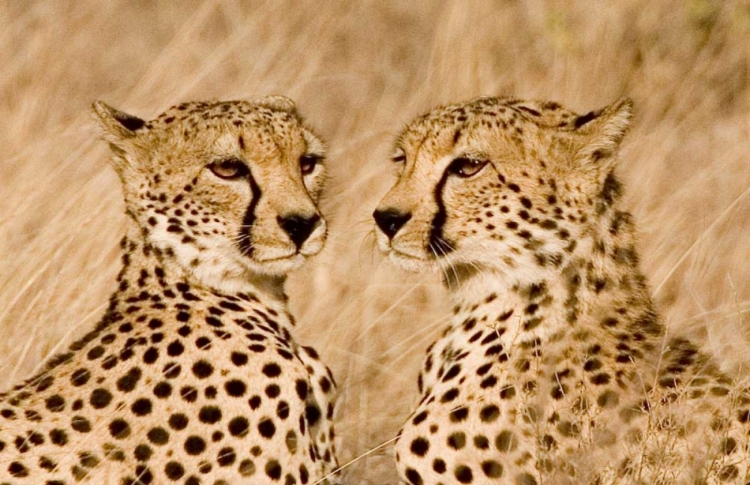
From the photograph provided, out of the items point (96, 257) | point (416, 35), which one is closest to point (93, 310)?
point (96, 257)

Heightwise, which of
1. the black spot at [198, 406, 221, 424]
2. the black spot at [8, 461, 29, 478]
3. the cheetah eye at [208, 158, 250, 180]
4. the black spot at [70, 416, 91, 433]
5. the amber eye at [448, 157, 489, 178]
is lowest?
the black spot at [8, 461, 29, 478]

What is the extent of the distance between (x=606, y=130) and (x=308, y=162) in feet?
3.14

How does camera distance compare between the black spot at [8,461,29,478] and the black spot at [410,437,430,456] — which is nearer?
the black spot at [8,461,29,478]

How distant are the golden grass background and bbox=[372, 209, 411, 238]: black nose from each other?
0.32 meters

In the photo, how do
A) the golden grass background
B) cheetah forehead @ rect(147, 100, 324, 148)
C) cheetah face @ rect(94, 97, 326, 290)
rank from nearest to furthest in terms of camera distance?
1. cheetah face @ rect(94, 97, 326, 290)
2. cheetah forehead @ rect(147, 100, 324, 148)
3. the golden grass background

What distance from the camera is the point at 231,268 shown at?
4242mm

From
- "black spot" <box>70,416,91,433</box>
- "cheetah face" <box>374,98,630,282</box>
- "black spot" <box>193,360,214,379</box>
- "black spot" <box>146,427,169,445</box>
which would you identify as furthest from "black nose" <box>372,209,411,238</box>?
"black spot" <box>70,416,91,433</box>

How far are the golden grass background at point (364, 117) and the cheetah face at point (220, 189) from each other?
16.2 inches

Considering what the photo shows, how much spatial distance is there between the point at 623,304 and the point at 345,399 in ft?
4.02

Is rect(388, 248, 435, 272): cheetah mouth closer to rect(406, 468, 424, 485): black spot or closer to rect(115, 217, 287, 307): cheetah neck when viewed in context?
rect(115, 217, 287, 307): cheetah neck

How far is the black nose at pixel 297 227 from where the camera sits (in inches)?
165

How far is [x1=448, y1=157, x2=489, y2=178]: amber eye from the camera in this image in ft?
13.9

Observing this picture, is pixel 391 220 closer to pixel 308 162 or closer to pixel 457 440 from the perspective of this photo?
pixel 308 162

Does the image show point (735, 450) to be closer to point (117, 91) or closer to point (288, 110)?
point (288, 110)
